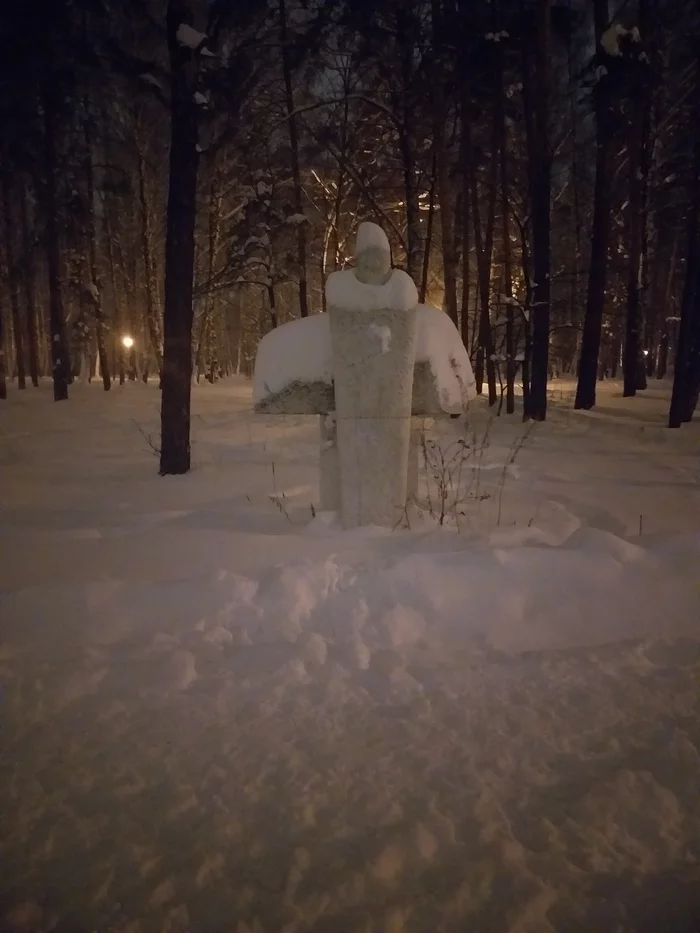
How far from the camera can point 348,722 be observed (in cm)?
264

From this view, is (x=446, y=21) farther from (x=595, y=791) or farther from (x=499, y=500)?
(x=595, y=791)

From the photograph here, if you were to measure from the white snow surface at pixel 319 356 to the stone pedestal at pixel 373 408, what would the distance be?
0.29 m

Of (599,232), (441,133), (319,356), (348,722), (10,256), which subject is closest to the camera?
(348,722)

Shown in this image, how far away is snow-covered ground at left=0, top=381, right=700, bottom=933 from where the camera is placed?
1.82 m

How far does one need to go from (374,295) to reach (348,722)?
10.5 feet

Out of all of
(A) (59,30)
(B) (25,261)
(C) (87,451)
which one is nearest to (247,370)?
(B) (25,261)

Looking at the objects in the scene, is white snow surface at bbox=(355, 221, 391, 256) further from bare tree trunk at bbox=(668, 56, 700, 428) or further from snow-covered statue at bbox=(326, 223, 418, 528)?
bare tree trunk at bbox=(668, 56, 700, 428)

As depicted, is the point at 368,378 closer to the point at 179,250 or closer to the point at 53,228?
the point at 179,250

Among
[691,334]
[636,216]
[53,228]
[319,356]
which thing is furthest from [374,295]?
[53,228]

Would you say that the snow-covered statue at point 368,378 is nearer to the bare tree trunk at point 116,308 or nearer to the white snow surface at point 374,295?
the white snow surface at point 374,295

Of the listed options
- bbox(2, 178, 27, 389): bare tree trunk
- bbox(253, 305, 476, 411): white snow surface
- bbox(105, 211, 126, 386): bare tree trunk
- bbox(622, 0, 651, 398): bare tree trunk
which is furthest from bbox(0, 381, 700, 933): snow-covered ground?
bbox(105, 211, 126, 386): bare tree trunk

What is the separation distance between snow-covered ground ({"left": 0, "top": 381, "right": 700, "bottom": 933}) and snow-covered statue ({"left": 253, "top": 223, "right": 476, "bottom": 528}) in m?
0.42

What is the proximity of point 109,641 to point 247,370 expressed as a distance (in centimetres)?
5466

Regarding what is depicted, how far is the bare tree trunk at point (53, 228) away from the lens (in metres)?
15.2
